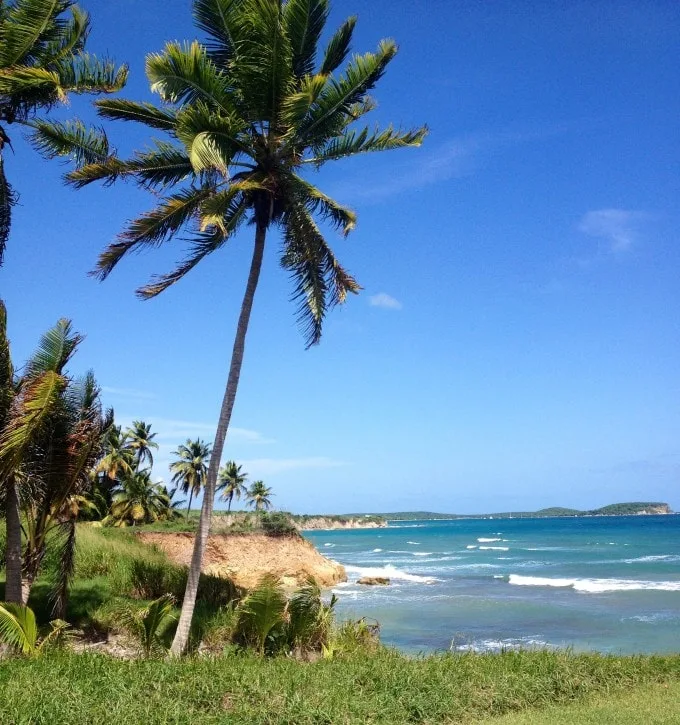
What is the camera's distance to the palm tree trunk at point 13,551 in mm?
10570

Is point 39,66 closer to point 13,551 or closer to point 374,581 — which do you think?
point 13,551

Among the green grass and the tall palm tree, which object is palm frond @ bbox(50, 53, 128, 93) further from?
the green grass

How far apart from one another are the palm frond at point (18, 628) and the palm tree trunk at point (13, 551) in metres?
0.81

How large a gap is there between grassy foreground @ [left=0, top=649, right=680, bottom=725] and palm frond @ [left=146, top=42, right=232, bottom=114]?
359 inches

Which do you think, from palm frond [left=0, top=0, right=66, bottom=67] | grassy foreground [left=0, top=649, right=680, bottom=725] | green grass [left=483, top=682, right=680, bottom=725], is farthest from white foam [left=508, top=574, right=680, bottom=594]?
palm frond [left=0, top=0, right=66, bottom=67]

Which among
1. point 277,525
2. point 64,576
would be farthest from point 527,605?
point 64,576

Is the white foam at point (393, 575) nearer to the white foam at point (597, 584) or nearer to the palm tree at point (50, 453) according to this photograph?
the white foam at point (597, 584)

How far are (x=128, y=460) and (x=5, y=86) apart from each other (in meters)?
39.2

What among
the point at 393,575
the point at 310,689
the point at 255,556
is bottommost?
the point at 393,575

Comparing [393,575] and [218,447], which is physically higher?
[218,447]

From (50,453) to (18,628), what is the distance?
9.67 feet

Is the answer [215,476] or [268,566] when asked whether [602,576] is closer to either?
[268,566]

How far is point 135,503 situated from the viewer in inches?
1663

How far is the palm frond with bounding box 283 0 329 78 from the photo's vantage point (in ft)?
39.0
